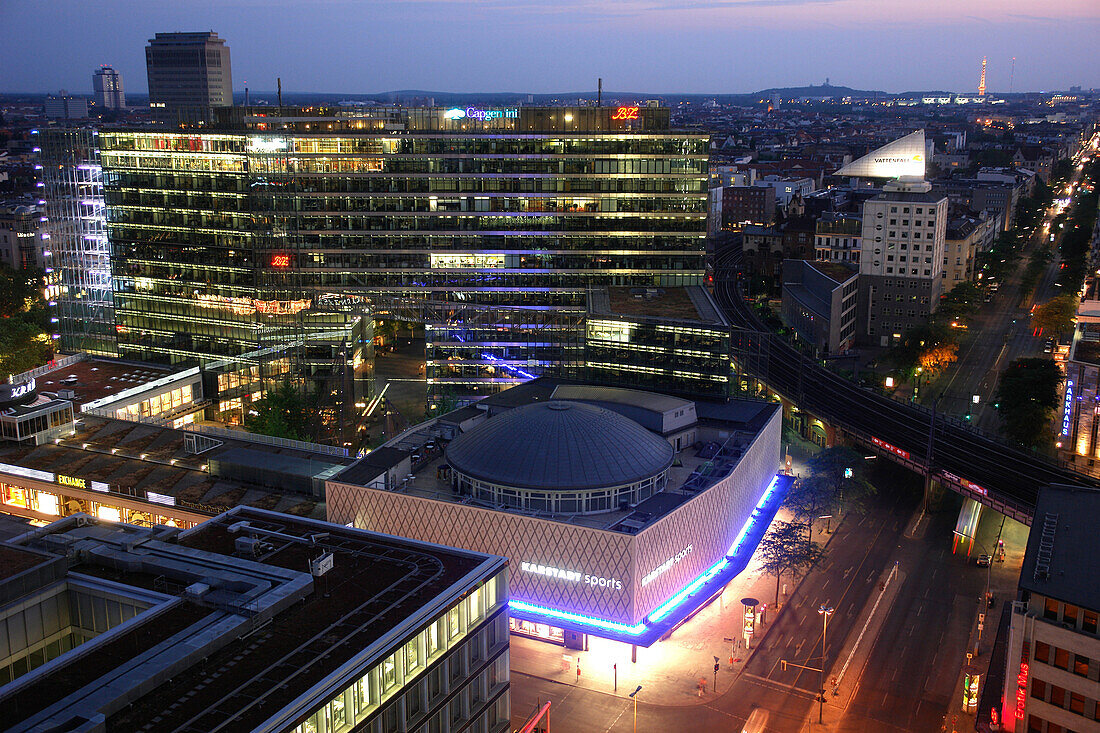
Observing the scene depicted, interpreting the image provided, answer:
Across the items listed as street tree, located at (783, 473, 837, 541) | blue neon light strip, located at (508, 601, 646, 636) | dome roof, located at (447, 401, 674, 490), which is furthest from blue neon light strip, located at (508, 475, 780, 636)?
street tree, located at (783, 473, 837, 541)

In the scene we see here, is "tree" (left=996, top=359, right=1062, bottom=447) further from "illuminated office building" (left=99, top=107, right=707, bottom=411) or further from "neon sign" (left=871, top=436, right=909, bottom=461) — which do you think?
"illuminated office building" (left=99, top=107, right=707, bottom=411)

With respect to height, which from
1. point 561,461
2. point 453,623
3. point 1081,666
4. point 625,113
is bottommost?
point 1081,666

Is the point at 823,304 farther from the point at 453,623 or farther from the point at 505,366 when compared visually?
the point at 453,623

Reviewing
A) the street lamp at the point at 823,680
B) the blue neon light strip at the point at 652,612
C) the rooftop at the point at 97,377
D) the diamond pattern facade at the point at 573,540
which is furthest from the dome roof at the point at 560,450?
the rooftop at the point at 97,377

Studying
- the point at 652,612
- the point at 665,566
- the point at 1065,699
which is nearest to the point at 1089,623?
the point at 1065,699

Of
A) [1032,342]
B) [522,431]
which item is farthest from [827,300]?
[522,431]

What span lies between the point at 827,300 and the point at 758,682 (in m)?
104

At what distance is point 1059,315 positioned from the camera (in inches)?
6383

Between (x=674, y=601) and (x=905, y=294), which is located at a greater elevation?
(x=905, y=294)

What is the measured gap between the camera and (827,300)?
168 metres

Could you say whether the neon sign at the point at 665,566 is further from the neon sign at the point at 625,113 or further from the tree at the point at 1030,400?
the neon sign at the point at 625,113

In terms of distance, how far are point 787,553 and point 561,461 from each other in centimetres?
2457

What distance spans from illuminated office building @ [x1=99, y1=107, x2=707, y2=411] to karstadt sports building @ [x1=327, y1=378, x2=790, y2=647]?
4508 cm

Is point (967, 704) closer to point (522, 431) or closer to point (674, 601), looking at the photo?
point (674, 601)
